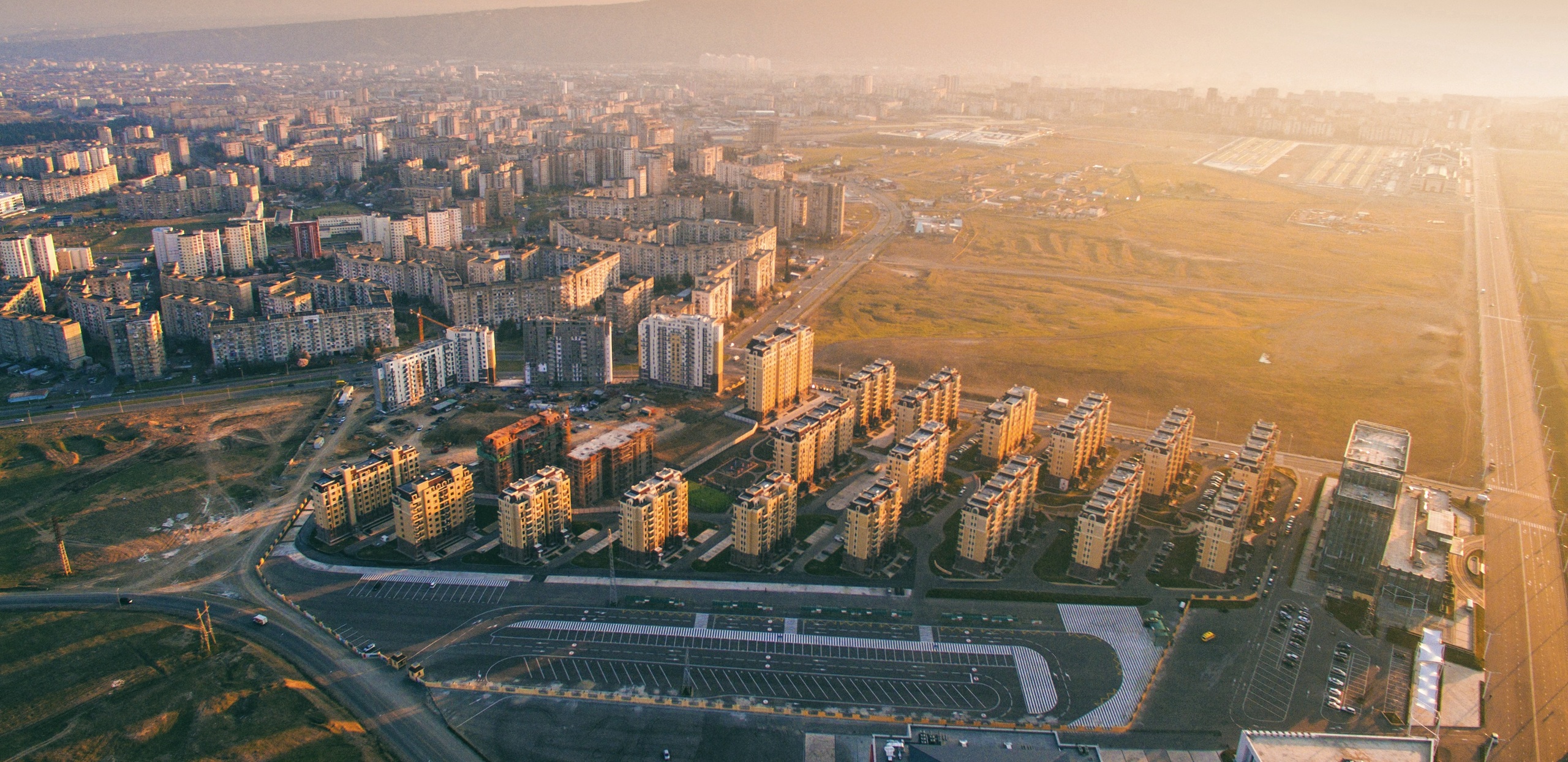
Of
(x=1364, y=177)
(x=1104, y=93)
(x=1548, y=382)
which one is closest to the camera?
(x=1548, y=382)

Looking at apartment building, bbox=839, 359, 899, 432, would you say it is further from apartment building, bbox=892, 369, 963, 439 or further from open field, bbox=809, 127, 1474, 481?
open field, bbox=809, 127, 1474, 481

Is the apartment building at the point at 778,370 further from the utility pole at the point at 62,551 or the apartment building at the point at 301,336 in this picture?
the utility pole at the point at 62,551

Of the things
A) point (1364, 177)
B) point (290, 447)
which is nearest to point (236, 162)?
point (290, 447)

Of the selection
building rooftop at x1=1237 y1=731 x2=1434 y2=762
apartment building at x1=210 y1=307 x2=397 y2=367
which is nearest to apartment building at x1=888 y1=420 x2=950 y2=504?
building rooftop at x1=1237 y1=731 x2=1434 y2=762

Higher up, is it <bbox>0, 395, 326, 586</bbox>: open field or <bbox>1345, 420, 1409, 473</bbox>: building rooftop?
<bbox>1345, 420, 1409, 473</bbox>: building rooftop

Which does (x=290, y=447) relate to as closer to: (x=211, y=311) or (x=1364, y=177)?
(x=211, y=311)

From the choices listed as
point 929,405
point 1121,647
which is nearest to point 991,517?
point 1121,647

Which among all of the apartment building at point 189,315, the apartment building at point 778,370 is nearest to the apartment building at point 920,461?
the apartment building at point 778,370
